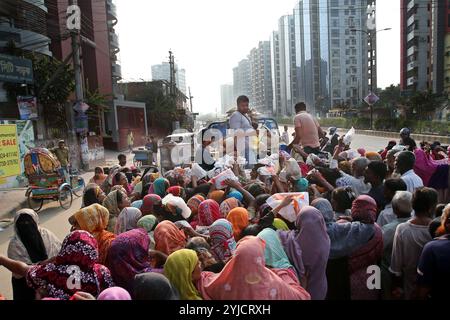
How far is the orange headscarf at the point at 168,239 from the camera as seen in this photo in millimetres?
3137

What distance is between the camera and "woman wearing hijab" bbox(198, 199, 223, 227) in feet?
12.3

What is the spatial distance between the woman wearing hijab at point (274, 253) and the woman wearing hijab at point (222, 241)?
0.28m

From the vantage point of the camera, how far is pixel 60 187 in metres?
10.0

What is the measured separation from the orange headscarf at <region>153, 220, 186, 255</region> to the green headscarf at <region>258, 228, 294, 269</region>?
2.31ft

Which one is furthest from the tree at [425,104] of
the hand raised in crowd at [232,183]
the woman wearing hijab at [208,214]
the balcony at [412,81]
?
the balcony at [412,81]

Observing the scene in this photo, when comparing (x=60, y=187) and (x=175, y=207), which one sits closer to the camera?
(x=175, y=207)

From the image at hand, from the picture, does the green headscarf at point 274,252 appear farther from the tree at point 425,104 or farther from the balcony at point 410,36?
the balcony at point 410,36

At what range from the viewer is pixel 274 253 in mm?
2781

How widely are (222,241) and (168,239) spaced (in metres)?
0.43

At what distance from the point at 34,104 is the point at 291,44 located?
315 feet
